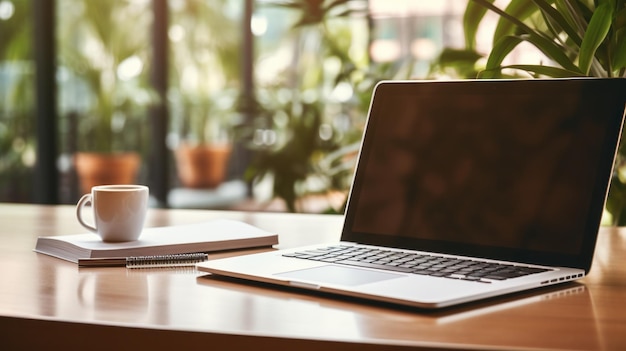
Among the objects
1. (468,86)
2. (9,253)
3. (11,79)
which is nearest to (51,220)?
(9,253)

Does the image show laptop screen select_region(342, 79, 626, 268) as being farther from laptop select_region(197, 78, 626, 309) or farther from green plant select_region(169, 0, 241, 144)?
→ green plant select_region(169, 0, 241, 144)

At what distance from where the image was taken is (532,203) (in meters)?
1.02

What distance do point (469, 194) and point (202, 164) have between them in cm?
409

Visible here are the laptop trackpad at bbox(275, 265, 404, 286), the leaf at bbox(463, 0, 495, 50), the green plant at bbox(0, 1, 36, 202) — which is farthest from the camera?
the green plant at bbox(0, 1, 36, 202)

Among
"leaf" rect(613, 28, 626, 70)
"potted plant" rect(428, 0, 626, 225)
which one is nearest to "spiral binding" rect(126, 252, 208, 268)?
"potted plant" rect(428, 0, 626, 225)

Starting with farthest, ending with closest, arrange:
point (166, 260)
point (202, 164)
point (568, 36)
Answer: point (202, 164) < point (568, 36) < point (166, 260)

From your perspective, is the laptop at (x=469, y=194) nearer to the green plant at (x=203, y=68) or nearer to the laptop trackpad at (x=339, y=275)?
the laptop trackpad at (x=339, y=275)

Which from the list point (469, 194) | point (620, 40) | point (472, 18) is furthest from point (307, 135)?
point (469, 194)

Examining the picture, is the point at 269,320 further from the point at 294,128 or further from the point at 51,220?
the point at 294,128

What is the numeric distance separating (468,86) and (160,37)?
385 cm

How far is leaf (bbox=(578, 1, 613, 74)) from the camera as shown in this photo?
1123mm

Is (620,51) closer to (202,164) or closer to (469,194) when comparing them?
(469,194)

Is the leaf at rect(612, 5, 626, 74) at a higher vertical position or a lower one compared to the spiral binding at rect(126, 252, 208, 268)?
higher

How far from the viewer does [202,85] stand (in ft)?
16.1
